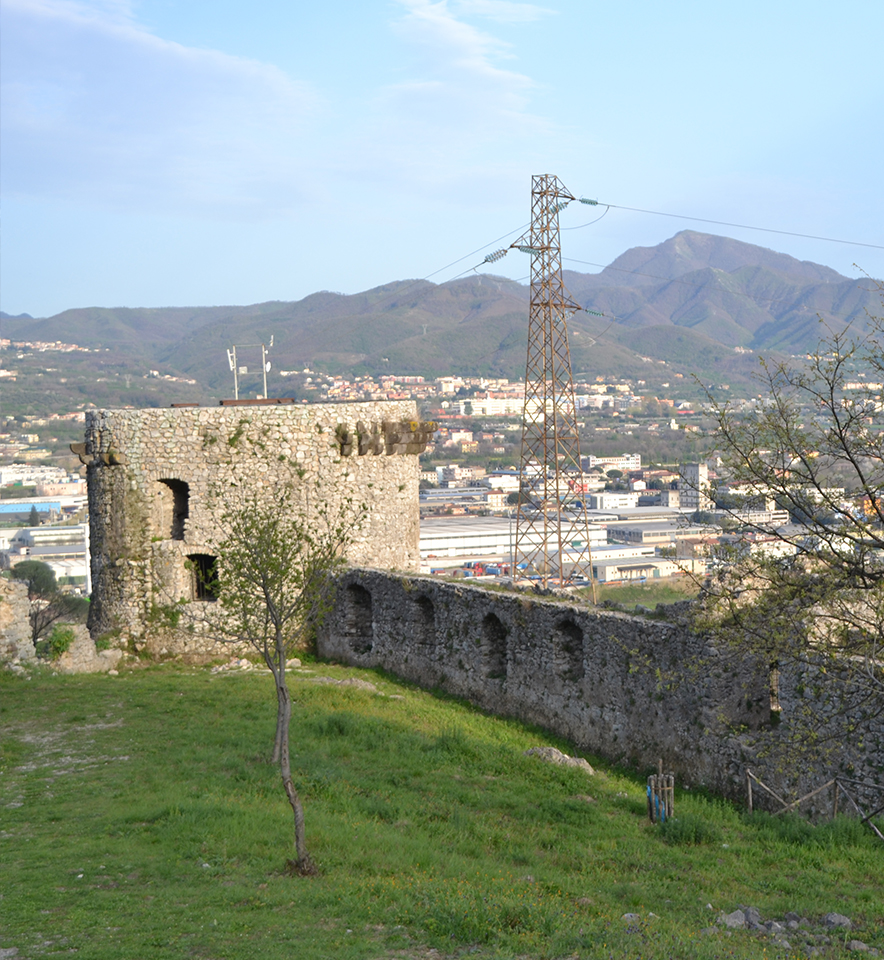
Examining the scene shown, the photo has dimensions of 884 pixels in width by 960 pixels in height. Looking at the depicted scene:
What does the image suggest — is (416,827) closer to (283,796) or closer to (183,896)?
(283,796)

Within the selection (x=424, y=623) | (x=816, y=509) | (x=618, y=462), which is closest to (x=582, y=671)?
(x=424, y=623)

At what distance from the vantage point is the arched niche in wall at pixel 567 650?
602 inches

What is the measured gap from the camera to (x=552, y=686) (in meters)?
15.4

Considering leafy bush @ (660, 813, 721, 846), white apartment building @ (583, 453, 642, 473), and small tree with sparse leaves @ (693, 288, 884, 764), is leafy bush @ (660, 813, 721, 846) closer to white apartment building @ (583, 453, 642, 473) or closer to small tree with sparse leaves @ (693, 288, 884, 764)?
small tree with sparse leaves @ (693, 288, 884, 764)

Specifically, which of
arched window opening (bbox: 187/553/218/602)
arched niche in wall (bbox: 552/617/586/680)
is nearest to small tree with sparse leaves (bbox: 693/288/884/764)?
arched niche in wall (bbox: 552/617/586/680)

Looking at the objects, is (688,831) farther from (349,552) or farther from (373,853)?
(349,552)

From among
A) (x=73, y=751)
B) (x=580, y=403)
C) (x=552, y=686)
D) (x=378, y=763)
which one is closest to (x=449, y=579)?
(x=552, y=686)

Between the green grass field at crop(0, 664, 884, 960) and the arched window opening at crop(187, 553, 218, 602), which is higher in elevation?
the arched window opening at crop(187, 553, 218, 602)

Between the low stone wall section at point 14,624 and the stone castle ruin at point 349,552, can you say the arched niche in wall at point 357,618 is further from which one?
the low stone wall section at point 14,624

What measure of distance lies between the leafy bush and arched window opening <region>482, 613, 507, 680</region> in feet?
21.9

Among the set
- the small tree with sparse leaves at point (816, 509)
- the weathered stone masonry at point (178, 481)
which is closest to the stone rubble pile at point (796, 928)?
the small tree with sparse leaves at point (816, 509)

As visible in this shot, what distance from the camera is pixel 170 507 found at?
21.2 meters

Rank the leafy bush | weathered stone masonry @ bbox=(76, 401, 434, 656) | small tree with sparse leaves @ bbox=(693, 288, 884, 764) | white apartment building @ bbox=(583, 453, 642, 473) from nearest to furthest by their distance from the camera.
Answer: small tree with sparse leaves @ bbox=(693, 288, 884, 764)
the leafy bush
weathered stone masonry @ bbox=(76, 401, 434, 656)
white apartment building @ bbox=(583, 453, 642, 473)

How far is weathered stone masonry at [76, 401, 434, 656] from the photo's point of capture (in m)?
20.7
